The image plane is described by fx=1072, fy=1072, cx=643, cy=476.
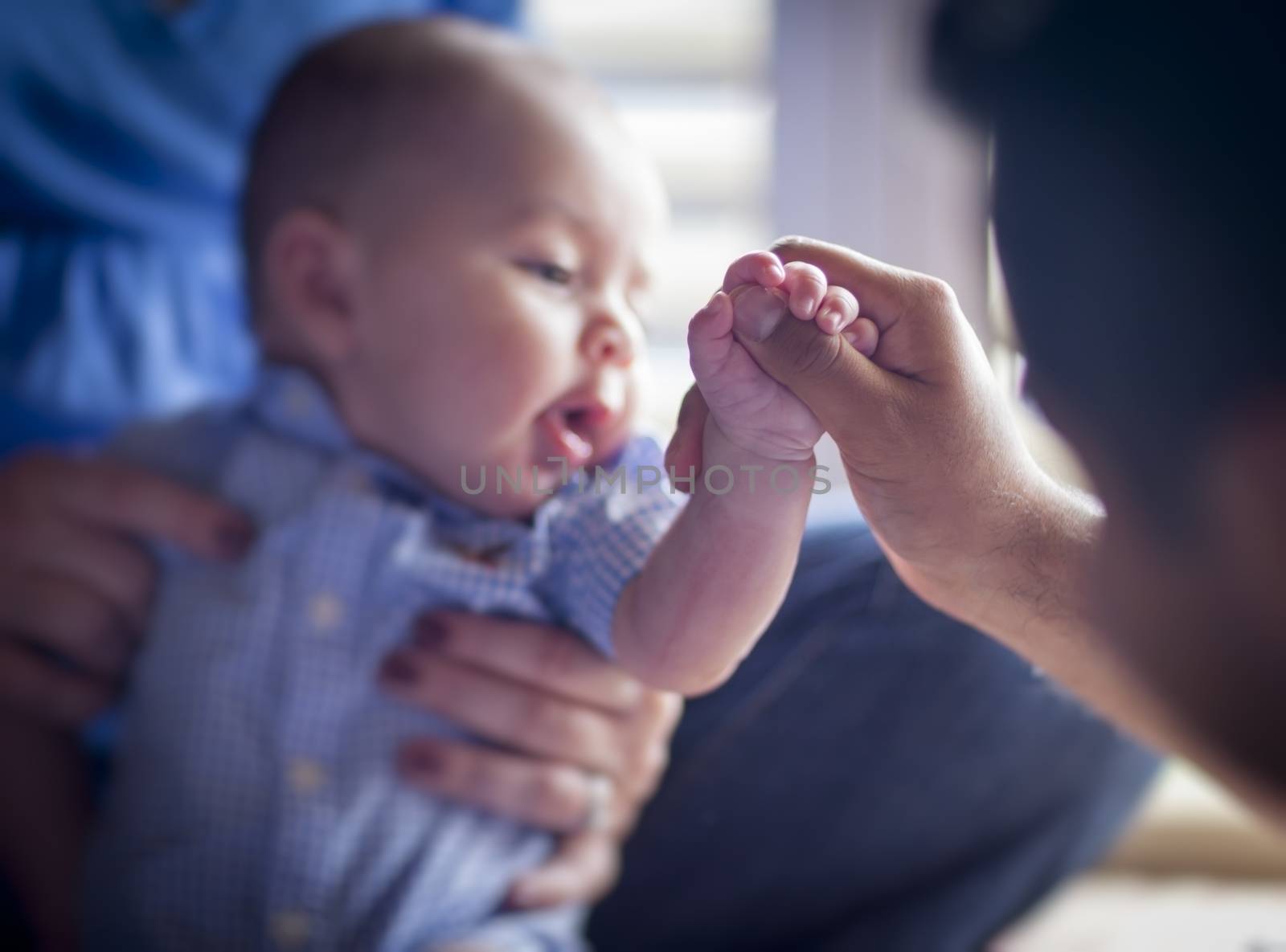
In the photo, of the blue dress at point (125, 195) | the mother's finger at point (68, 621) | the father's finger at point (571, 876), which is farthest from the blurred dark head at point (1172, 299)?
the blue dress at point (125, 195)

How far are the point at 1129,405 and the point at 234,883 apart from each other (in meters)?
0.60

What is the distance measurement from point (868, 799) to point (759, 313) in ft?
1.64

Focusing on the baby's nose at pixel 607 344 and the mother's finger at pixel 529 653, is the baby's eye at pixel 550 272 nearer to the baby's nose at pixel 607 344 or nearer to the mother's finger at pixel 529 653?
the baby's nose at pixel 607 344

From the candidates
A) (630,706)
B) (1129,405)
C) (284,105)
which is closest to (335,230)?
(284,105)

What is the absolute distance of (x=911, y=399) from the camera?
1.24 ft

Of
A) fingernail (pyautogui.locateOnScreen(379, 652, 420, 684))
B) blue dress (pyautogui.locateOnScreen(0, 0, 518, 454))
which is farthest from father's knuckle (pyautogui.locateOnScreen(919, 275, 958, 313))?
blue dress (pyautogui.locateOnScreen(0, 0, 518, 454))

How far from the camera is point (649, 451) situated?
45cm

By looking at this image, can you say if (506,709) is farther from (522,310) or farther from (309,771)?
(522,310)

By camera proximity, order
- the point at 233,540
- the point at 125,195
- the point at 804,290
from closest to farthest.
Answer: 1. the point at 804,290
2. the point at 233,540
3. the point at 125,195

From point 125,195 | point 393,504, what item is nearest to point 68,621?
point 393,504

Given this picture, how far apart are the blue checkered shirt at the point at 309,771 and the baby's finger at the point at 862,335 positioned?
0.28 m

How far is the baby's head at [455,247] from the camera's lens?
52 centimetres

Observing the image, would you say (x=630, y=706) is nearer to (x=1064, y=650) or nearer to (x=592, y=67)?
(x=1064, y=650)

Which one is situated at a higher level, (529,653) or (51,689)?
(529,653)
